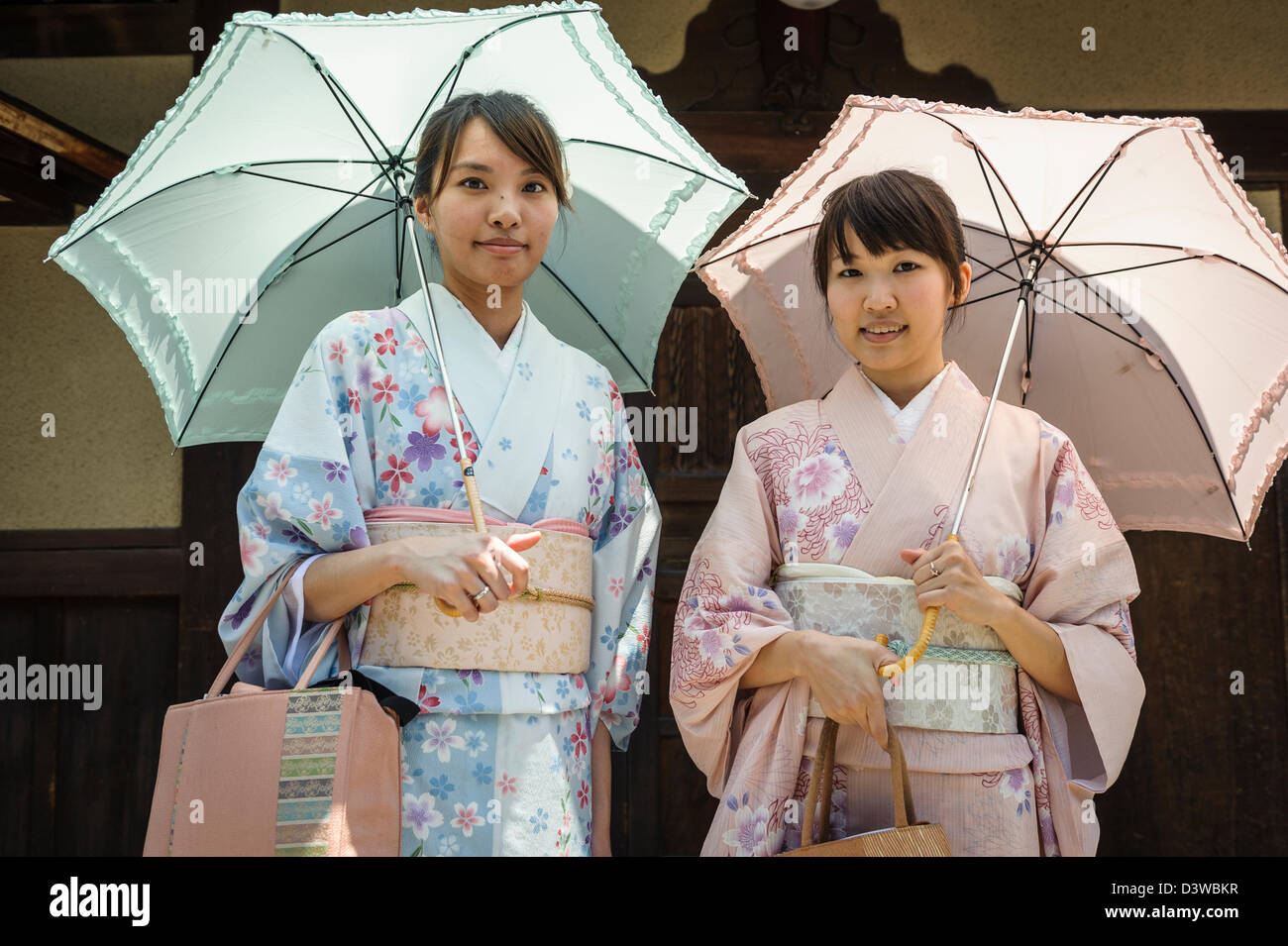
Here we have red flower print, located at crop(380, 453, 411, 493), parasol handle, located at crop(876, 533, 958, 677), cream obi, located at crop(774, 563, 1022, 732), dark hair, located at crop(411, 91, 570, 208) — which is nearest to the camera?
parasol handle, located at crop(876, 533, 958, 677)

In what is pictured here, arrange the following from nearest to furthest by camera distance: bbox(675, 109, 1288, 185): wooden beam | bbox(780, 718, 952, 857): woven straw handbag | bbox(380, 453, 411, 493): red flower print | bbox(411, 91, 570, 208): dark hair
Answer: bbox(780, 718, 952, 857): woven straw handbag < bbox(380, 453, 411, 493): red flower print < bbox(411, 91, 570, 208): dark hair < bbox(675, 109, 1288, 185): wooden beam

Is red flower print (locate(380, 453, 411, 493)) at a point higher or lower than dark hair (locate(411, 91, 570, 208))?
lower

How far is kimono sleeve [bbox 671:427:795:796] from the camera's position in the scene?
2600 millimetres

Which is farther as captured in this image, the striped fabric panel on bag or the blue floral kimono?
the blue floral kimono

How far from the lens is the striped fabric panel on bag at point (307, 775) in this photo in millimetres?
2260

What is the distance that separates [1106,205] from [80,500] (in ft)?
11.5

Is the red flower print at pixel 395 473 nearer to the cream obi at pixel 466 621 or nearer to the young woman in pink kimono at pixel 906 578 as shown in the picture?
the cream obi at pixel 466 621

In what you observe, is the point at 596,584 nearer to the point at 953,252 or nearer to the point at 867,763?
the point at 867,763

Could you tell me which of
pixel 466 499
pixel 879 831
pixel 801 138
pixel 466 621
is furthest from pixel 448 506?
pixel 801 138

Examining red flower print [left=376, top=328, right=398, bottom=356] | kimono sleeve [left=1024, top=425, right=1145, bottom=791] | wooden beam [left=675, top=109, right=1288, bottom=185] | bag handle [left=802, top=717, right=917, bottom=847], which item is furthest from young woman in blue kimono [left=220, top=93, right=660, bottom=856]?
wooden beam [left=675, top=109, right=1288, bottom=185]

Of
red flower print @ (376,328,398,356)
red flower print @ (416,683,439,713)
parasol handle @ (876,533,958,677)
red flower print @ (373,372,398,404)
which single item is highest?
red flower print @ (376,328,398,356)

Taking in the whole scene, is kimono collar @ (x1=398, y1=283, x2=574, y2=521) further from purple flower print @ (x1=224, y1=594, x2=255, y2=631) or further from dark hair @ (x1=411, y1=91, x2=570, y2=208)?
purple flower print @ (x1=224, y1=594, x2=255, y2=631)

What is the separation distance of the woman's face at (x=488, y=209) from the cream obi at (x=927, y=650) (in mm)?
951

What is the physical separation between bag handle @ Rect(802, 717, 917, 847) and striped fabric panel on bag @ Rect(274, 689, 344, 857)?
894mm
